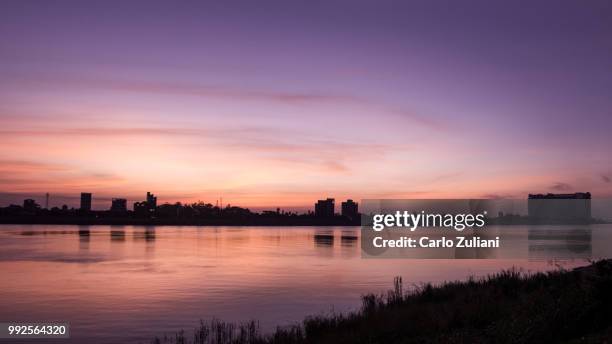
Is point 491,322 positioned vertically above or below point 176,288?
above

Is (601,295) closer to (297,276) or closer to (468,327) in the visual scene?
(468,327)

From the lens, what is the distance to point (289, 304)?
127 ft

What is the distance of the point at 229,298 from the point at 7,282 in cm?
2130

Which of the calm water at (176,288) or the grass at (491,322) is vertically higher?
the grass at (491,322)

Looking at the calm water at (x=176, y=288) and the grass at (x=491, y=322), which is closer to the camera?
the grass at (x=491, y=322)

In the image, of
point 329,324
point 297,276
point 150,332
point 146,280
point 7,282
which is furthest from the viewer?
point 297,276

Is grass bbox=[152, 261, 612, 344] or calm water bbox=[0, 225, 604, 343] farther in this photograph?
calm water bbox=[0, 225, 604, 343]

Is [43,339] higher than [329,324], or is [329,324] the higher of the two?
[329,324]

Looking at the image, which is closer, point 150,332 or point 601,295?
point 601,295

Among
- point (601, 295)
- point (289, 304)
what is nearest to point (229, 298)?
point (289, 304)

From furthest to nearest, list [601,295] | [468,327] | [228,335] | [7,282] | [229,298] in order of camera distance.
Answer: [7,282]
[229,298]
[228,335]
[468,327]
[601,295]

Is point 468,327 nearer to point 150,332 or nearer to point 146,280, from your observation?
point 150,332

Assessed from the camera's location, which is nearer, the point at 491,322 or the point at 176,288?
the point at 491,322

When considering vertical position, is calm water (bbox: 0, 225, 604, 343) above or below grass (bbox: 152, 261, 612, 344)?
below
